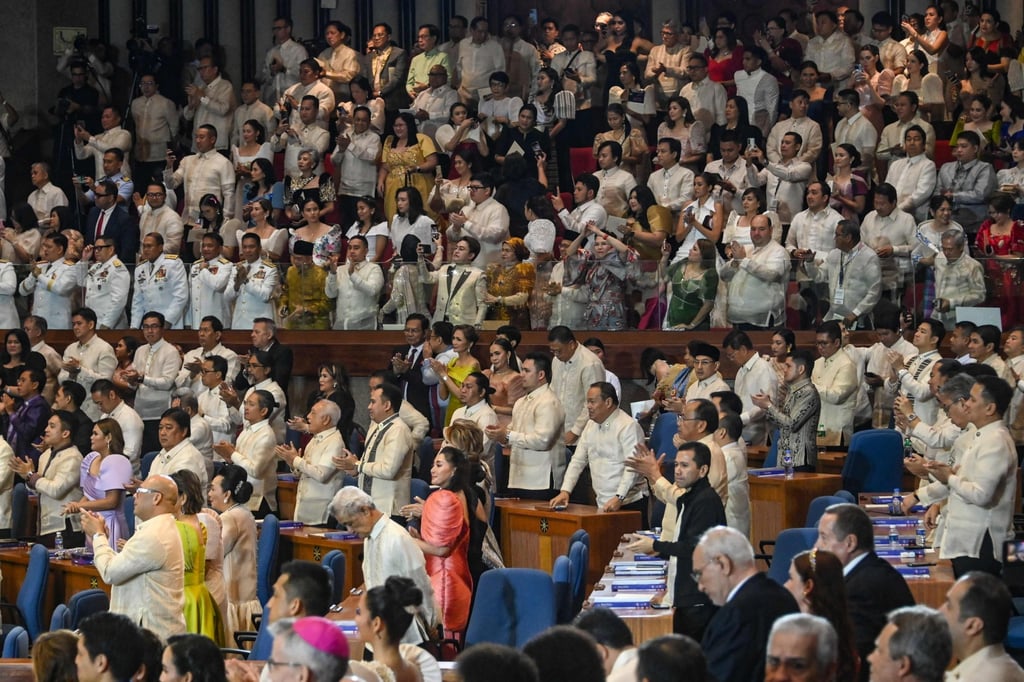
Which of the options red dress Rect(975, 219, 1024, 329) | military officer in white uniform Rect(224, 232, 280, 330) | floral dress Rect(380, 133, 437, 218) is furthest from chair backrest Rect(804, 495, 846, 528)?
floral dress Rect(380, 133, 437, 218)

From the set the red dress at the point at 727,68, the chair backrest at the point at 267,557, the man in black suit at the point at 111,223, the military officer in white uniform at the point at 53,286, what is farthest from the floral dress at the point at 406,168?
the chair backrest at the point at 267,557

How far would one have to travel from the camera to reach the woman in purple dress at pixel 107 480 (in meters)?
11.0

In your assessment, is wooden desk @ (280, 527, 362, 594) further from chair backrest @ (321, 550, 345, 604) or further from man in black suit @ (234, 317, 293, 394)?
man in black suit @ (234, 317, 293, 394)

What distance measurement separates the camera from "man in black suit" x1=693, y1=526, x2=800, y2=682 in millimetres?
6090

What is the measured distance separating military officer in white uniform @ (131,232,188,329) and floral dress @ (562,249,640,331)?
3742 mm

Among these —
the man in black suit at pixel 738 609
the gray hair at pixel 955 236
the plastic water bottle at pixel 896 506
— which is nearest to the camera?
the man in black suit at pixel 738 609

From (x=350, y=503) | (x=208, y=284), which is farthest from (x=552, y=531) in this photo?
(x=208, y=284)

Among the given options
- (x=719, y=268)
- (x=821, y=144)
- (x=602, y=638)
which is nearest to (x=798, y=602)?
(x=602, y=638)

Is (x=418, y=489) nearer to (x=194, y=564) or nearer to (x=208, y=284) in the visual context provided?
(x=194, y=564)

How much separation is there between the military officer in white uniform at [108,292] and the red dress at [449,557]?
6.85m

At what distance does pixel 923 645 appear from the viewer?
5.20 m

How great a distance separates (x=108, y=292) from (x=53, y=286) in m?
0.53

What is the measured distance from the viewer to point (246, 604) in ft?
31.7

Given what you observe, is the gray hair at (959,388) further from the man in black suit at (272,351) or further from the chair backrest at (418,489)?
the man in black suit at (272,351)
